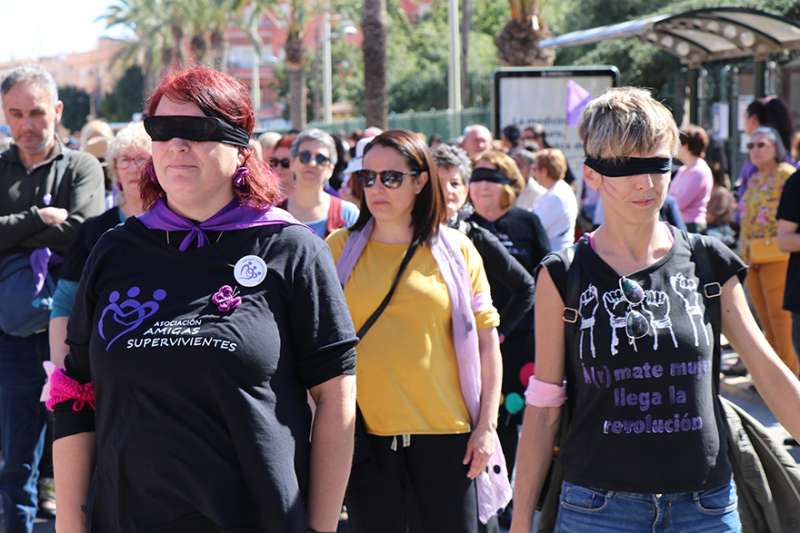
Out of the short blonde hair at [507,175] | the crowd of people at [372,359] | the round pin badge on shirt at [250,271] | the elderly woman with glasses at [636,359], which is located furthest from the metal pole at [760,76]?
the round pin badge on shirt at [250,271]

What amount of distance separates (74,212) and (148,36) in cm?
4965

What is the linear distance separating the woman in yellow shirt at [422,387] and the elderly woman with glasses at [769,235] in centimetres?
484

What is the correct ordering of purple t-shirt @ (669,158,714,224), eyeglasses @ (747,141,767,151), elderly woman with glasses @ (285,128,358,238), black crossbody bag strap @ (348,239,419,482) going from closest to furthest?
black crossbody bag strap @ (348,239,419,482) → elderly woman with glasses @ (285,128,358,238) → eyeglasses @ (747,141,767,151) → purple t-shirt @ (669,158,714,224)

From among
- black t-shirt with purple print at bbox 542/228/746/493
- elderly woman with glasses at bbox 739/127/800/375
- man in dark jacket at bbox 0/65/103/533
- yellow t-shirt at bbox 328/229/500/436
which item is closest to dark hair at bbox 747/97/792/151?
elderly woman with glasses at bbox 739/127/800/375

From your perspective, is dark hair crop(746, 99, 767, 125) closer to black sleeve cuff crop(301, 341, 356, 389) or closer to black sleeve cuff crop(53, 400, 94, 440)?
black sleeve cuff crop(301, 341, 356, 389)

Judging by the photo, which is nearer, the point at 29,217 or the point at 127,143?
the point at 127,143

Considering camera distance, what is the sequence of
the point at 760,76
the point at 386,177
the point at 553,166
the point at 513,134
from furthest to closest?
the point at 760,76
the point at 513,134
the point at 553,166
the point at 386,177

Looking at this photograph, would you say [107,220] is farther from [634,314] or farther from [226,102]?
[634,314]

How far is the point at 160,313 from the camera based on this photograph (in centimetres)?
265

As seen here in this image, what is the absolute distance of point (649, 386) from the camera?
9.96 feet

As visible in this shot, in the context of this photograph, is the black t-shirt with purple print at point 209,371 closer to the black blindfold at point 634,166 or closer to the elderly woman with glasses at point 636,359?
the elderly woman with glasses at point 636,359

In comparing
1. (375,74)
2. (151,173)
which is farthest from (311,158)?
(375,74)

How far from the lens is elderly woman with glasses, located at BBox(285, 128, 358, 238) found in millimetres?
6215

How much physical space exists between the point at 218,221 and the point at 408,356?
5.54 ft
